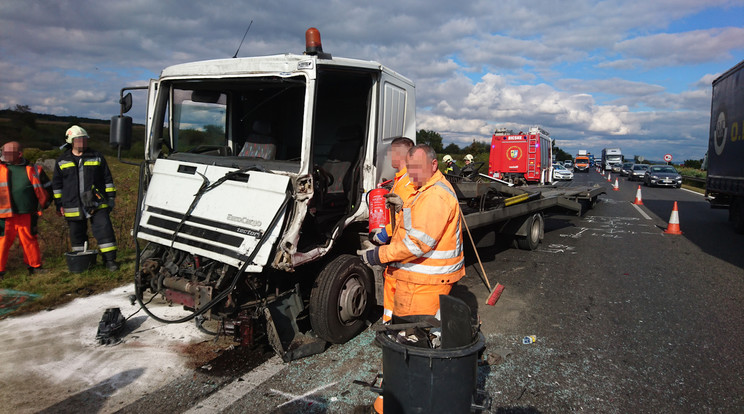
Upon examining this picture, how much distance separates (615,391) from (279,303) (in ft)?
8.67

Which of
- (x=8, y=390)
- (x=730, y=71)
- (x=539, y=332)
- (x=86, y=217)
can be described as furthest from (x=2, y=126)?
(x=730, y=71)

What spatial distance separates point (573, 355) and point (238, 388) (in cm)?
282

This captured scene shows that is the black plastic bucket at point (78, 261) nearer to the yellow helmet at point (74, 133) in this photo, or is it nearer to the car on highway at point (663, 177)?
the yellow helmet at point (74, 133)

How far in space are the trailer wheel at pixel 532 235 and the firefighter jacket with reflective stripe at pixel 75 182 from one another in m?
6.59

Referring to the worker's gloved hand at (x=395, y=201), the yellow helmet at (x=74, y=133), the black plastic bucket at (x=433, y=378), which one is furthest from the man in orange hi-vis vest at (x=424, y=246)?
the yellow helmet at (x=74, y=133)

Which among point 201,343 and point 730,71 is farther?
point 730,71

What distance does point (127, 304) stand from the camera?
16.5 feet

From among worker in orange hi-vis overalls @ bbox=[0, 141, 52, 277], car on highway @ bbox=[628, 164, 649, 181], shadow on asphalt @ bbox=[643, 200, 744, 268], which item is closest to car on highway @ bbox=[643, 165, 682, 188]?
car on highway @ bbox=[628, 164, 649, 181]

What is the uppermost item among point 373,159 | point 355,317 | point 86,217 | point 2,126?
point 2,126

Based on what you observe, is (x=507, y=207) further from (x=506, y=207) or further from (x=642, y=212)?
(x=642, y=212)

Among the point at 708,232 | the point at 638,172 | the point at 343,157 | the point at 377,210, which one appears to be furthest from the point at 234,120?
the point at 638,172

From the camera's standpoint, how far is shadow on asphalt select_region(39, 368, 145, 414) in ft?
10.1

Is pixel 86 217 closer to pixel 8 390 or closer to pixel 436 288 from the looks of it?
pixel 8 390

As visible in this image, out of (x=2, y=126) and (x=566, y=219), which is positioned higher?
(x=2, y=126)
